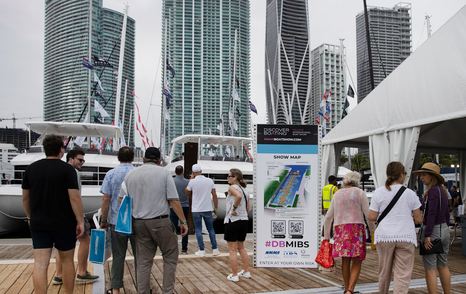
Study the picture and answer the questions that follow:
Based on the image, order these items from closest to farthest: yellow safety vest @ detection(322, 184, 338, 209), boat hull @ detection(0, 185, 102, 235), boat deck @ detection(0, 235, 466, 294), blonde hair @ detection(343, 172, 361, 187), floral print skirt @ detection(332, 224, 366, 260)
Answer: floral print skirt @ detection(332, 224, 366, 260)
blonde hair @ detection(343, 172, 361, 187)
boat deck @ detection(0, 235, 466, 294)
yellow safety vest @ detection(322, 184, 338, 209)
boat hull @ detection(0, 185, 102, 235)

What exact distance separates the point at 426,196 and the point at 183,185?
5.53 meters

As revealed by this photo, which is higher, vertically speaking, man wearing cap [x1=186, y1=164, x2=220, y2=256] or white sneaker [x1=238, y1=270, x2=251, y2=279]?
man wearing cap [x1=186, y1=164, x2=220, y2=256]

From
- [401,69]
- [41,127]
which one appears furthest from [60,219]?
[41,127]

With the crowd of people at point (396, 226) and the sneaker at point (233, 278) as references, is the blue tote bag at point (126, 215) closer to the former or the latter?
the sneaker at point (233, 278)

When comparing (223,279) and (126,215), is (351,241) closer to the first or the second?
(223,279)

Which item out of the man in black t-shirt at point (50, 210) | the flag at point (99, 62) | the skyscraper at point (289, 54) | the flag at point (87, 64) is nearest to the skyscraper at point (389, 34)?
the flag at point (99, 62)

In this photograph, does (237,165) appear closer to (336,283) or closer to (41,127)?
(41,127)

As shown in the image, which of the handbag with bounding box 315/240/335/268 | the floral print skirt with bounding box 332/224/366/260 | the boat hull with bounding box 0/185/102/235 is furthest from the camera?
the boat hull with bounding box 0/185/102/235

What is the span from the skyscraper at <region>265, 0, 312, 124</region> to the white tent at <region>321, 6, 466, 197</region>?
66718mm

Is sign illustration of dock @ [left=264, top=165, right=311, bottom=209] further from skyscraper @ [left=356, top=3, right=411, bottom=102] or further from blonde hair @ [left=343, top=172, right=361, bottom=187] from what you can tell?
skyscraper @ [left=356, top=3, right=411, bottom=102]

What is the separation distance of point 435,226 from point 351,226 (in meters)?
0.90

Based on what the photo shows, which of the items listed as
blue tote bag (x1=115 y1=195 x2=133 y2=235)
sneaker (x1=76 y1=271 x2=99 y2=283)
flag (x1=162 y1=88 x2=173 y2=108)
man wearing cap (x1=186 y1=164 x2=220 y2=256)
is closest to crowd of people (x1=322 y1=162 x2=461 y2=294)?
blue tote bag (x1=115 y1=195 x2=133 y2=235)

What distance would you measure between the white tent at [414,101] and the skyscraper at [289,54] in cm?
6672

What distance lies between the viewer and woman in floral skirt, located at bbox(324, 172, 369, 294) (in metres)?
5.29
